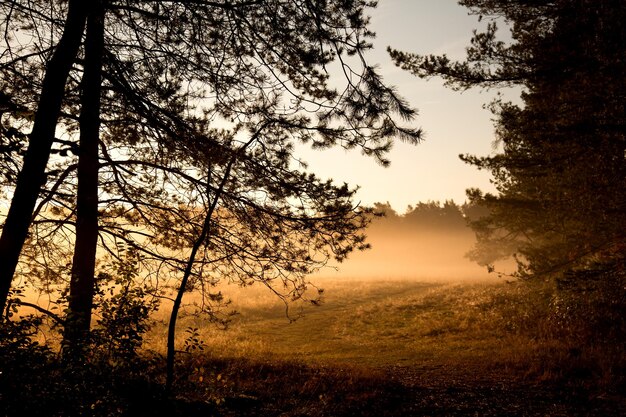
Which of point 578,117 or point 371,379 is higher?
point 578,117

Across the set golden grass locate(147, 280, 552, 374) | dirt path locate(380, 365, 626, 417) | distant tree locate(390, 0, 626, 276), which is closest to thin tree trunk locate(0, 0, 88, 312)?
golden grass locate(147, 280, 552, 374)

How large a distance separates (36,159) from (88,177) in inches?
117

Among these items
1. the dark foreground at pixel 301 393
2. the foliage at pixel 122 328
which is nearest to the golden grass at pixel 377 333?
the dark foreground at pixel 301 393

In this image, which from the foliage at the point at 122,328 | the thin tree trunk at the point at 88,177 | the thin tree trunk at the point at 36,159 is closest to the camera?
the thin tree trunk at the point at 36,159

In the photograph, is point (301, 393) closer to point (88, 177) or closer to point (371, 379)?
point (371, 379)

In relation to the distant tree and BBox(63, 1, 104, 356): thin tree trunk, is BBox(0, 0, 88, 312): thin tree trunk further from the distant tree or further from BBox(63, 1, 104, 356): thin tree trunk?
the distant tree

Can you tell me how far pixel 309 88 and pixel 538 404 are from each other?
21.7ft

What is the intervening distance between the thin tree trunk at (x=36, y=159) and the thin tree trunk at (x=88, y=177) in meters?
1.63

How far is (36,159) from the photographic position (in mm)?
4051

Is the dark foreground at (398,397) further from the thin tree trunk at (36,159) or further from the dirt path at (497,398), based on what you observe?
the thin tree trunk at (36,159)

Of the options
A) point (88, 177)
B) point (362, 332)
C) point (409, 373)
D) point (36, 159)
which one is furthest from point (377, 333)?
point (36, 159)

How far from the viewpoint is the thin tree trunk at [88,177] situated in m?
6.14

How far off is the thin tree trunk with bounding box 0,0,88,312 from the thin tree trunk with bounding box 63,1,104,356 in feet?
5.35

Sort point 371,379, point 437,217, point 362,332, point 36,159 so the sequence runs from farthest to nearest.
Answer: point 437,217, point 362,332, point 371,379, point 36,159
